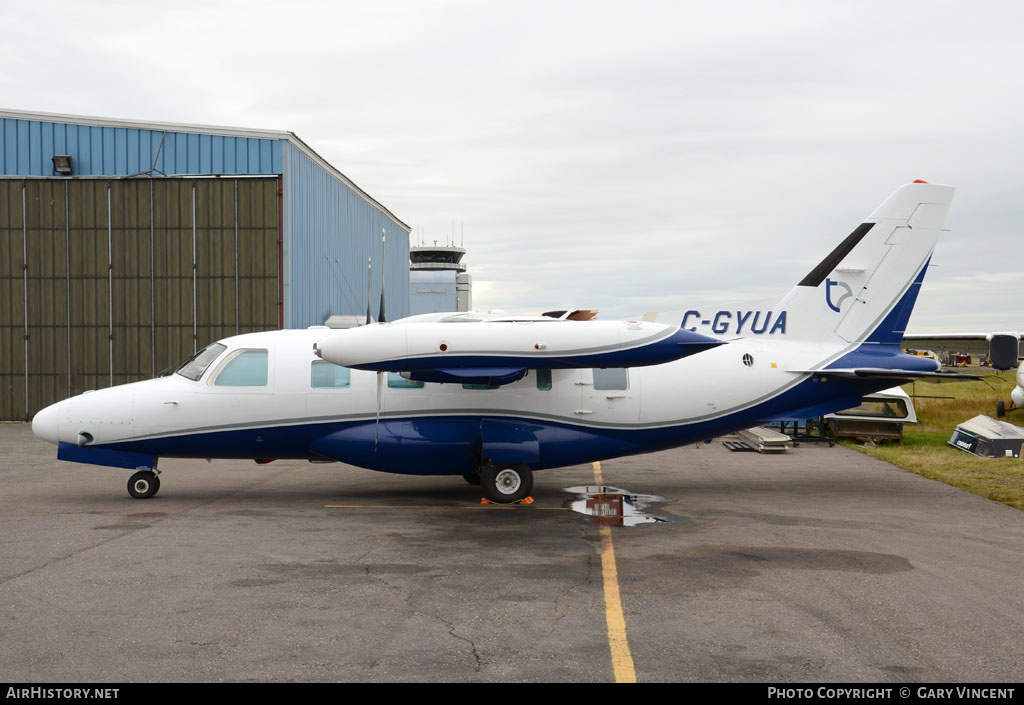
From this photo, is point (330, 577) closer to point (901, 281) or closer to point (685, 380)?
point (685, 380)

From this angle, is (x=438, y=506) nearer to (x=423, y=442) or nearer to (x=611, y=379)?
(x=423, y=442)

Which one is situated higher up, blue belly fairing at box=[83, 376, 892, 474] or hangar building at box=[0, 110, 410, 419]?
hangar building at box=[0, 110, 410, 419]

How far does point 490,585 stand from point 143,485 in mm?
7441

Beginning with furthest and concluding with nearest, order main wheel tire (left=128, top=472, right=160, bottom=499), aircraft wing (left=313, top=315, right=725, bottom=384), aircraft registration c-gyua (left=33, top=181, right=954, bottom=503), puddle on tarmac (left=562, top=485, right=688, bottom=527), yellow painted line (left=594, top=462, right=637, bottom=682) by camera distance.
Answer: main wheel tire (left=128, top=472, right=160, bottom=499), aircraft registration c-gyua (left=33, top=181, right=954, bottom=503), puddle on tarmac (left=562, top=485, right=688, bottom=527), aircraft wing (left=313, top=315, right=725, bottom=384), yellow painted line (left=594, top=462, right=637, bottom=682)

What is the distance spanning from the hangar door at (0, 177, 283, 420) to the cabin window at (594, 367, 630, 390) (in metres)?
15.1

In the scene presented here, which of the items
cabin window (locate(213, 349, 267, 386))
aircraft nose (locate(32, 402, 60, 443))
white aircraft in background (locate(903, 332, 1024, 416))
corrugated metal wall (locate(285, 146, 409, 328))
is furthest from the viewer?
corrugated metal wall (locate(285, 146, 409, 328))

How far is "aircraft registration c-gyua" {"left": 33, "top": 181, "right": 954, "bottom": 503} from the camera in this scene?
12227mm

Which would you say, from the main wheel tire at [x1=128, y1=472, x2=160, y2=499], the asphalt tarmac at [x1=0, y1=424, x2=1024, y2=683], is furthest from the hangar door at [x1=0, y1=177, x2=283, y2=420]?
the main wheel tire at [x1=128, y1=472, x2=160, y2=499]

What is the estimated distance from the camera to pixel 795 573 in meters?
8.87

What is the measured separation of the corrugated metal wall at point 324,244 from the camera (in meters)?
26.4

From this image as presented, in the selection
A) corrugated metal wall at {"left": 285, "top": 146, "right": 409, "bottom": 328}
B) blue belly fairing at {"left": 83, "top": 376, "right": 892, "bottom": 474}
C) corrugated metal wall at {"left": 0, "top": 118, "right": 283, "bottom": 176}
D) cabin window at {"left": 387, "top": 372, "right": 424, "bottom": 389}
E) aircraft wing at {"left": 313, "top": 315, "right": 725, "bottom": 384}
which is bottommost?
blue belly fairing at {"left": 83, "top": 376, "right": 892, "bottom": 474}

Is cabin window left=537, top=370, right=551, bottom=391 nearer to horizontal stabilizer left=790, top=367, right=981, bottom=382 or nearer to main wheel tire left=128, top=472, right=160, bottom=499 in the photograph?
horizontal stabilizer left=790, top=367, right=981, bottom=382

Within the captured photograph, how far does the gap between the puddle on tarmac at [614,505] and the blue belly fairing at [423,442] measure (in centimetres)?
68

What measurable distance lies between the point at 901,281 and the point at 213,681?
12856mm
